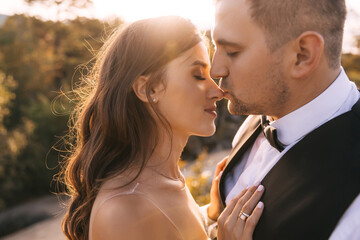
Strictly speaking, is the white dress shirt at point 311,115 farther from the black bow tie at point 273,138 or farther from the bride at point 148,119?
the bride at point 148,119

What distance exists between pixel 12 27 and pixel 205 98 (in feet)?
56.7

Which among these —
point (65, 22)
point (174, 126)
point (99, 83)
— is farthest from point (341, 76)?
point (65, 22)

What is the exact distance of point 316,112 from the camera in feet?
6.27

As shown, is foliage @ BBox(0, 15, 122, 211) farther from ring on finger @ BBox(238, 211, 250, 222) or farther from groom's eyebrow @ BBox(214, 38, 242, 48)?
ring on finger @ BBox(238, 211, 250, 222)

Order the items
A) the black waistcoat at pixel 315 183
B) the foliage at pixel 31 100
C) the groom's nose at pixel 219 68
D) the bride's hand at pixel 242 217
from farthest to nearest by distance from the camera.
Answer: the foliage at pixel 31 100, the groom's nose at pixel 219 68, the bride's hand at pixel 242 217, the black waistcoat at pixel 315 183

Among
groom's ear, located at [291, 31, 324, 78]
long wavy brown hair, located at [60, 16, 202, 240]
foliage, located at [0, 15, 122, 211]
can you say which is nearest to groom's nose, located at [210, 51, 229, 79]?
long wavy brown hair, located at [60, 16, 202, 240]

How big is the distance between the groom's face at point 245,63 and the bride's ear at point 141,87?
1.31ft

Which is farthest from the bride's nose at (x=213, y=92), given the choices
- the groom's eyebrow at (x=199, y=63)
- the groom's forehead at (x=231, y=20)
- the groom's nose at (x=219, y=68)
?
the groom's forehead at (x=231, y=20)

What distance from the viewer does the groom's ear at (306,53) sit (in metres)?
1.86

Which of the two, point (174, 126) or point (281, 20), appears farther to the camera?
point (174, 126)

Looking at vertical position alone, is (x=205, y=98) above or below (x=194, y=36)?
below

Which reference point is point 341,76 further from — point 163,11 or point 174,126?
point 163,11

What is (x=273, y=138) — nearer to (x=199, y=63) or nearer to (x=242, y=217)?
(x=242, y=217)

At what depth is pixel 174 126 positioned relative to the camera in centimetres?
237
